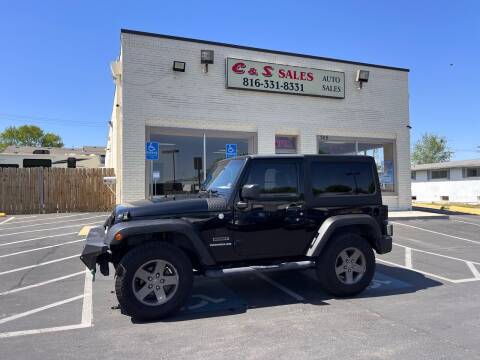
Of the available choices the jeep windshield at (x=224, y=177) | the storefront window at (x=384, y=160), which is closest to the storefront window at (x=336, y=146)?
the storefront window at (x=384, y=160)

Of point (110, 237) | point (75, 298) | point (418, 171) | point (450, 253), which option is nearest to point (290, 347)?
point (110, 237)

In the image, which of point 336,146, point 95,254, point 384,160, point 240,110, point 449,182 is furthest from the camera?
point 449,182

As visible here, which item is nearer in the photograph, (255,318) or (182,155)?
(255,318)

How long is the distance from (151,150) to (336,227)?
9.76 m

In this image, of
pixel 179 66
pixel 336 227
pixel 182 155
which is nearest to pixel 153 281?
pixel 336 227

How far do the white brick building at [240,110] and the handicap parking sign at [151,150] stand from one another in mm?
226

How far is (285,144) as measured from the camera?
16.4 meters

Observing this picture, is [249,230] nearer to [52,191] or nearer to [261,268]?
[261,268]

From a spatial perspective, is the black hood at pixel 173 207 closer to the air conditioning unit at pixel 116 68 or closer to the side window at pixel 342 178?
the side window at pixel 342 178

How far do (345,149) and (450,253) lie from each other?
8701mm

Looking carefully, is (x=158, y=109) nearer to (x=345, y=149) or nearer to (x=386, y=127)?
(x=345, y=149)

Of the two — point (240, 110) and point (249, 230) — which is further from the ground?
point (240, 110)

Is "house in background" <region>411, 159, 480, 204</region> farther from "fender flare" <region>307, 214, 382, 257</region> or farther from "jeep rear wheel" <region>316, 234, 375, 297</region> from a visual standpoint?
"jeep rear wheel" <region>316, 234, 375, 297</region>

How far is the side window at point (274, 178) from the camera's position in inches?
223
